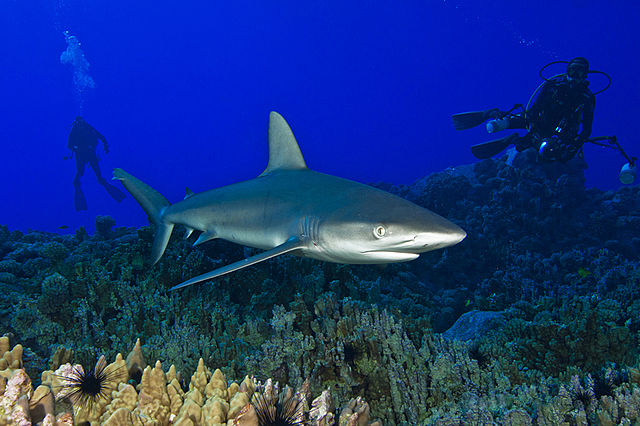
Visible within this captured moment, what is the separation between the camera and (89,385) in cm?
207

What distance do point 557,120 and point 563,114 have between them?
24 centimetres

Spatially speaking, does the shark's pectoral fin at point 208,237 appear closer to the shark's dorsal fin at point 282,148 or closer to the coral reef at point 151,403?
the shark's dorsal fin at point 282,148

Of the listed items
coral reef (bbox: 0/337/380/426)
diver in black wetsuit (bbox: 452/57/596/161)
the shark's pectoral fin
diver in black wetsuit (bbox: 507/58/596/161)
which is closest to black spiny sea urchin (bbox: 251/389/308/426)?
coral reef (bbox: 0/337/380/426)

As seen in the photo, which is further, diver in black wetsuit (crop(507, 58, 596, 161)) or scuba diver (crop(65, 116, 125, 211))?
scuba diver (crop(65, 116, 125, 211))

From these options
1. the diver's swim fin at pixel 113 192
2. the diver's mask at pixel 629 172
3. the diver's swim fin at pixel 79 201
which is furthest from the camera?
the diver's swim fin at pixel 79 201

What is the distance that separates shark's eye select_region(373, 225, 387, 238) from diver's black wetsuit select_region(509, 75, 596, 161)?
11158 millimetres

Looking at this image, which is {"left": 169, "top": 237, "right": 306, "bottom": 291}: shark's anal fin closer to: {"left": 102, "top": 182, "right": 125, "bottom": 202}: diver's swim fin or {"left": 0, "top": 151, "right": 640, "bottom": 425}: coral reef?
{"left": 0, "top": 151, "right": 640, "bottom": 425}: coral reef

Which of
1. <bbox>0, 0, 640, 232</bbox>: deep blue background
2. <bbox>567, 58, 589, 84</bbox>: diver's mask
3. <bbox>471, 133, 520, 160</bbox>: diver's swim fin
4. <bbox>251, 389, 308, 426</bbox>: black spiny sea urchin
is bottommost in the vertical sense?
<bbox>251, 389, 308, 426</bbox>: black spiny sea urchin

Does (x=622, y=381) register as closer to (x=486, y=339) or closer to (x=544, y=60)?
(x=486, y=339)

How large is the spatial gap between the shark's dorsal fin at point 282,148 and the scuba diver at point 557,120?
28.0ft

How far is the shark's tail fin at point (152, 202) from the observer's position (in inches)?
218

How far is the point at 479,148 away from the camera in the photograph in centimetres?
1245

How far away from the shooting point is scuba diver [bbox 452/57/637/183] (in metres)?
11.3

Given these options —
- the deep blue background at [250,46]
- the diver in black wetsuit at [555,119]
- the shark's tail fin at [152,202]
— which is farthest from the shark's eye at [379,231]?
the deep blue background at [250,46]
